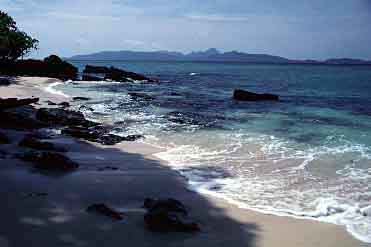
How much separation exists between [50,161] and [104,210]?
3579 millimetres

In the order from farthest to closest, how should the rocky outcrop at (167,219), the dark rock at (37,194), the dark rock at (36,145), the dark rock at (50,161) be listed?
1. the dark rock at (36,145)
2. the dark rock at (50,161)
3. the dark rock at (37,194)
4. the rocky outcrop at (167,219)

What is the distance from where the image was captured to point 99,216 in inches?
294

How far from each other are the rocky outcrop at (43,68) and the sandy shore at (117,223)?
159 ft

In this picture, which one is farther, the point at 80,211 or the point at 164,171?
the point at 164,171

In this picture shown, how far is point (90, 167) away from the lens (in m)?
11.1

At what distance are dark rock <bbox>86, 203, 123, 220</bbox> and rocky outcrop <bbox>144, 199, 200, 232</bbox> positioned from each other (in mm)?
601

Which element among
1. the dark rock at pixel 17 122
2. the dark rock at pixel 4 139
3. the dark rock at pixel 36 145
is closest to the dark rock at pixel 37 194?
the dark rock at pixel 36 145

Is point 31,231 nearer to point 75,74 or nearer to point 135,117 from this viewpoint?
point 135,117

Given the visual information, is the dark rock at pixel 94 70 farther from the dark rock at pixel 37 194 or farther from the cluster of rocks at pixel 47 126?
the dark rock at pixel 37 194

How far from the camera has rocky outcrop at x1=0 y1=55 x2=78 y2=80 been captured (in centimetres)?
5516

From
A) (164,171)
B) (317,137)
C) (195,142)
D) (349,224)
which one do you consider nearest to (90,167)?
(164,171)

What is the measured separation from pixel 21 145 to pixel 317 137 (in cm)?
1264

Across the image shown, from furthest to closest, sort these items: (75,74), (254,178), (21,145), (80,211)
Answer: (75,74) < (21,145) < (254,178) < (80,211)

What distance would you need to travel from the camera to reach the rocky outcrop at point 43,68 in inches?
2172
